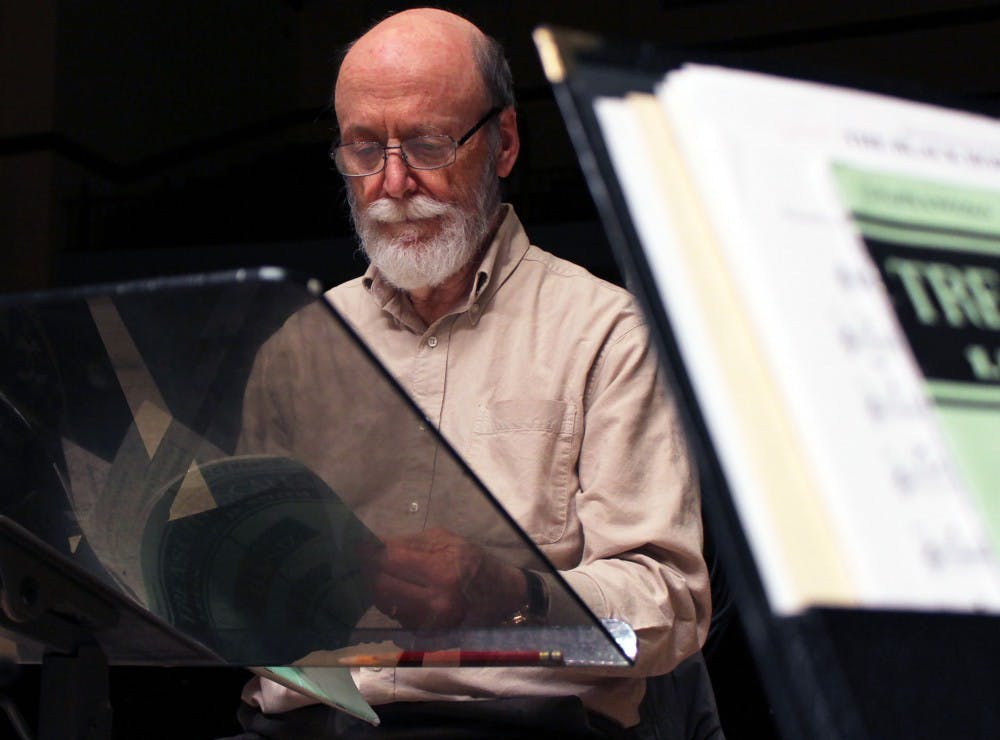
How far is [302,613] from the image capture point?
0.81 metres

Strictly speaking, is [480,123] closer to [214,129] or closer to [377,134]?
[377,134]

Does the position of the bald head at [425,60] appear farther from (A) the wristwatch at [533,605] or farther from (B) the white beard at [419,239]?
(A) the wristwatch at [533,605]

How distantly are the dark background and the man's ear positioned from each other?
2.55 metres

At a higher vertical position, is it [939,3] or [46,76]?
[46,76]

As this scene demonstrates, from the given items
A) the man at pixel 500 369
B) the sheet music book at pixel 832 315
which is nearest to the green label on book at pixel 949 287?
the sheet music book at pixel 832 315

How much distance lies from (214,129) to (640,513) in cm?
539

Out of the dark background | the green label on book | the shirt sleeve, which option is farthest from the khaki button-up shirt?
the dark background

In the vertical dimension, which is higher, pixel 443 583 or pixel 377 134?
pixel 377 134

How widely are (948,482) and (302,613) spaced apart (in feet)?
1.78

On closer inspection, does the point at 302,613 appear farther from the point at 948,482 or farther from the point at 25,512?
the point at 948,482

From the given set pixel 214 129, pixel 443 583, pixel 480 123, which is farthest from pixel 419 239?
pixel 214 129

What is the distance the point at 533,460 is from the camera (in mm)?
1323

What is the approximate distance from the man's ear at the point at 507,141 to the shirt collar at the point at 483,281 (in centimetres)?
9

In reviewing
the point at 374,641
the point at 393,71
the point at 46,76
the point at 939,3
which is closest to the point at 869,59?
the point at 939,3
